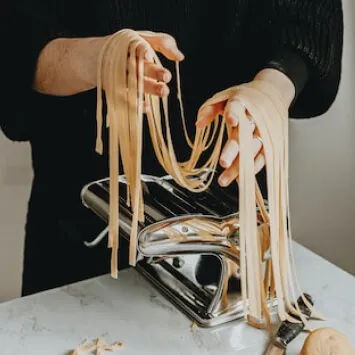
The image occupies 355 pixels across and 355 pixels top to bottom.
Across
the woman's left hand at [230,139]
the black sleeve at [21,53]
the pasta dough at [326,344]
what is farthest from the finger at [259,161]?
the black sleeve at [21,53]

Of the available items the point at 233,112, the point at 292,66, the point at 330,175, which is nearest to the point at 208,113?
the point at 233,112

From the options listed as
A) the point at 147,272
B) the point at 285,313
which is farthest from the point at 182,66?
the point at 285,313

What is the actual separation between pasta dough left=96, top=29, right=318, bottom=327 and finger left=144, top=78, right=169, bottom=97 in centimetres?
1

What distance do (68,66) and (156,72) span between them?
149 millimetres

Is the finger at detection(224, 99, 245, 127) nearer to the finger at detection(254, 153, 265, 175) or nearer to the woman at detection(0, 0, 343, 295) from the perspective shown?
the finger at detection(254, 153, 265, 175)

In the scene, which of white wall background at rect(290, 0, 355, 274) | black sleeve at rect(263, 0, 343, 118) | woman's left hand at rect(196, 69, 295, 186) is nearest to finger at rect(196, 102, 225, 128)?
woman's left hand at rect(196, 69, 295, 186)

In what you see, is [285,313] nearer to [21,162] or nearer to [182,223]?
[182,223]

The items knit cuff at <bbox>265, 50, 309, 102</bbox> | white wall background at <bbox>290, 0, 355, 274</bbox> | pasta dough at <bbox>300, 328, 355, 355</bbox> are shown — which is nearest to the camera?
pasta dough at <bbox>300, 328, 355, 355</bbox>

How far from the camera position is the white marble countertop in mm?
867

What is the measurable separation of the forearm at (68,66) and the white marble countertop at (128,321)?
290 mm

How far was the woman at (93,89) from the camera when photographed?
3.13 feet

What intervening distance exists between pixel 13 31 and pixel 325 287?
568 millimetres

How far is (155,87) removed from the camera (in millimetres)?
726

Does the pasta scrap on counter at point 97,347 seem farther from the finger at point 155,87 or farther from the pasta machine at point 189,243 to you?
the finger at point 155,87
